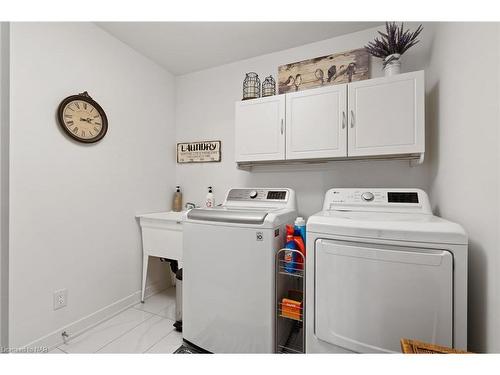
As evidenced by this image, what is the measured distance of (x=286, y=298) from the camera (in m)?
1.38

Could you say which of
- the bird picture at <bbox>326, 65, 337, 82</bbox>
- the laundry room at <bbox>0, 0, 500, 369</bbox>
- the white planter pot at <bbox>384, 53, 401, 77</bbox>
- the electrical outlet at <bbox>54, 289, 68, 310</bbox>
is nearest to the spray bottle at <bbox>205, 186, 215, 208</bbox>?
the laundry room at <bbox>0, 0, 500, 369</bbox>

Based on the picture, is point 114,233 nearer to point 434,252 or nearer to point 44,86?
point 44,86

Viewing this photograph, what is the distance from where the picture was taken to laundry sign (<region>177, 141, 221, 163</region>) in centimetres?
235

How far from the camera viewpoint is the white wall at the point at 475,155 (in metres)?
0.81

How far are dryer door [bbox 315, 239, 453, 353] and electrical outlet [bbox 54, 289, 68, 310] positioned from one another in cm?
173

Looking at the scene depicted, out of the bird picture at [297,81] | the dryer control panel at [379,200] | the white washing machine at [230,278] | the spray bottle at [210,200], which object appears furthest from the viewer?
the spray bottle at [210,200]

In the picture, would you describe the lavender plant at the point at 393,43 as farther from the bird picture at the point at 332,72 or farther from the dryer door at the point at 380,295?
the dryer door at the point at 380,295

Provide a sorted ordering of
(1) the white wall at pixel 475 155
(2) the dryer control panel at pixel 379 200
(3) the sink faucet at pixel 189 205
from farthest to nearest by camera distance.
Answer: (3) the sink faucet at pixel 189 205 → (2) the dryer control panel at pixel 379 200 → (1) the white wall at pixel 475 155

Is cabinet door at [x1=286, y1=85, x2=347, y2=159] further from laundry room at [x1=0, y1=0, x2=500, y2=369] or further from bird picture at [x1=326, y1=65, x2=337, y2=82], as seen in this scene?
bird picture at [x1=326, y1=65, x2=337, y2=82]

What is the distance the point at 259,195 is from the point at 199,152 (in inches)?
38.5

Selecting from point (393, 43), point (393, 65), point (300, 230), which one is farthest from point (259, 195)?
point (393, 43)

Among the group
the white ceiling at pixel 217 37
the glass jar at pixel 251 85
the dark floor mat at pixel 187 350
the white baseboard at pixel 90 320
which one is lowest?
the dark floor mat at pixel 187 350

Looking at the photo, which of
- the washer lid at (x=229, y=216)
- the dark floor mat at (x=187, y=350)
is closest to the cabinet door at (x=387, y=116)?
the washer lid at (x=229, y=216)
